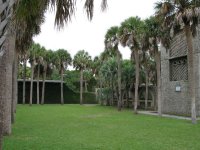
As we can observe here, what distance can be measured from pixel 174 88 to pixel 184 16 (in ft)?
35.7

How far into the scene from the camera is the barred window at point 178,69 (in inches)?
1085

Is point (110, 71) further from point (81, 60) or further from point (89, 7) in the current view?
point (89, 7)

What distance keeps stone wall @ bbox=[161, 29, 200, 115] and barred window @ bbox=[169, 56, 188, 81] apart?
13.0 inches

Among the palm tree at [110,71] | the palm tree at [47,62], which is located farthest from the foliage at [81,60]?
the palm tree at [110,71]

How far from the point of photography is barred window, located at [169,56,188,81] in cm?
2756

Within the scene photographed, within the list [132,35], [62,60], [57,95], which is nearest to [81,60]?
[62,60]

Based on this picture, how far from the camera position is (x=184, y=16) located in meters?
18.6

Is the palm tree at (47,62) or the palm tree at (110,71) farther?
the palm tree at (47,62)

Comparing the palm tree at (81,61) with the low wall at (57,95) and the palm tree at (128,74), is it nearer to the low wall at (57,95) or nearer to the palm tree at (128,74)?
the low wall at (57,95)

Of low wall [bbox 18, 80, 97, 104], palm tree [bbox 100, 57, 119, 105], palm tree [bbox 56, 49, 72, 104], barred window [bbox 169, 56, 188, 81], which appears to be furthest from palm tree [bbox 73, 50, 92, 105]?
barred window [bbox 169, 56, 188, 81]

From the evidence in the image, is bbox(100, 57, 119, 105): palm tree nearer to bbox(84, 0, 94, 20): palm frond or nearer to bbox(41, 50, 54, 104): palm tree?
bbox(41, 50, 54, 104): palm tree

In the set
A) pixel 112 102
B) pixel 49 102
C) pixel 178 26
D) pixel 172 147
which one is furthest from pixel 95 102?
pixel 172 147

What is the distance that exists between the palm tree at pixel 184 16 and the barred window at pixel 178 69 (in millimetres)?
7598

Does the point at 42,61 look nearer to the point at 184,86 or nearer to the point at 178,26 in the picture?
the point at 184,86
